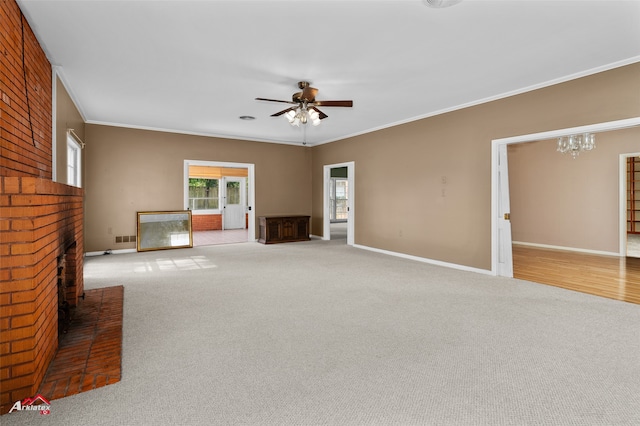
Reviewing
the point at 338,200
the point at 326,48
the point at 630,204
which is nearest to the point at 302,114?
the point at 326,48

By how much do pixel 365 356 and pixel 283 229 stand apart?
5952 mm

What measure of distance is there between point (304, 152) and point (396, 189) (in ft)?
11.0

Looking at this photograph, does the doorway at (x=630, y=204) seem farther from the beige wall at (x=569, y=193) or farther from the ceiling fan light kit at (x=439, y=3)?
the ceiling fan light kit at (x=439, y=3)

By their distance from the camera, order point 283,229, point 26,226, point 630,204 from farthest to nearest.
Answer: point 630,204 → point 283,229 → point 26,226

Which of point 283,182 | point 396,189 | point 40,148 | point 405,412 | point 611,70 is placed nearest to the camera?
point 405,412

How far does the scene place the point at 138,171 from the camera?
676cm

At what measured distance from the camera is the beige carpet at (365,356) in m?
1.72

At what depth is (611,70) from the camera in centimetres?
361

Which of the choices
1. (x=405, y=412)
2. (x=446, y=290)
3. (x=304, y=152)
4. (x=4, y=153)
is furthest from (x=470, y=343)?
(x=304, y=152)

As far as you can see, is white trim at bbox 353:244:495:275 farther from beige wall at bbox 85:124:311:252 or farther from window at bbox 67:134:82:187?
window at bbox 67:134:82:187

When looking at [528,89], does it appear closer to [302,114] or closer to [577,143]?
[577,143]

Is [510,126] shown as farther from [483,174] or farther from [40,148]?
[40,148]

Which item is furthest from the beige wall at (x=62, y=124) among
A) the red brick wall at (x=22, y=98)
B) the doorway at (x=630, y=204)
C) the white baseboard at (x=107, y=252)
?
the doorway at (x=630, y=204)

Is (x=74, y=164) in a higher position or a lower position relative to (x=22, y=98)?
lower
